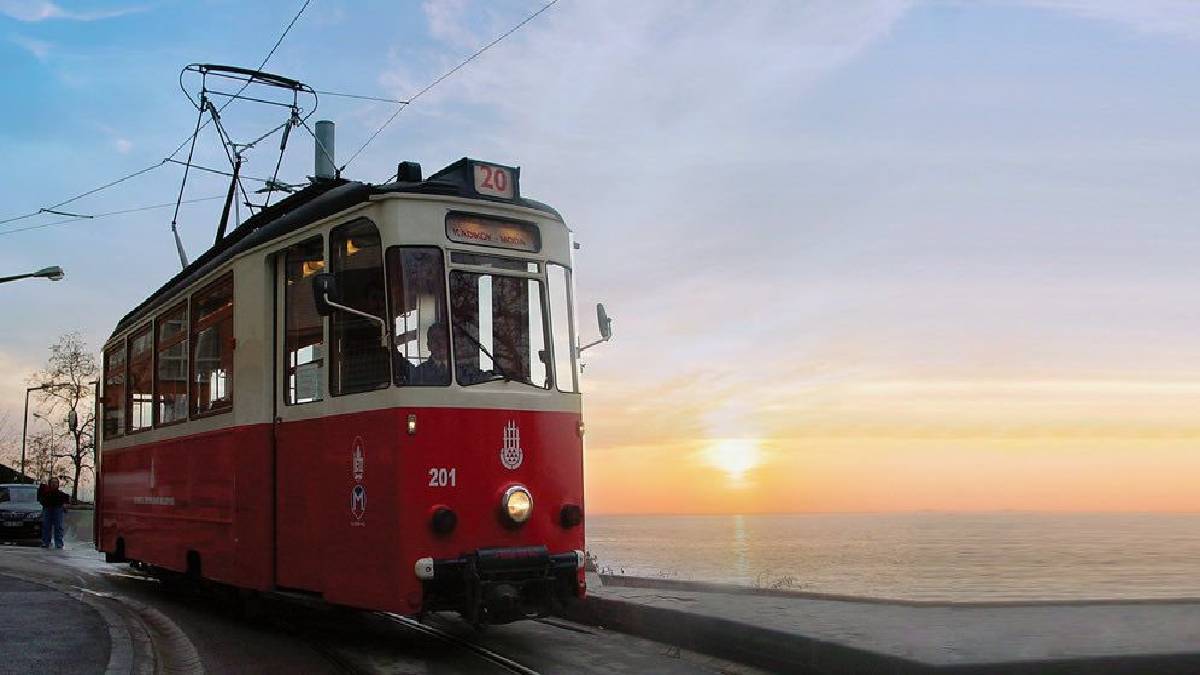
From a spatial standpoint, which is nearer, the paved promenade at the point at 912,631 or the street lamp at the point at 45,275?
→ the paved promenade at the point at 912,631

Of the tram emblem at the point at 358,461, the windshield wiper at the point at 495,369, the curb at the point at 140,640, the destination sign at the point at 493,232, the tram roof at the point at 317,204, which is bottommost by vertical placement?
the curb at the point at 140,640

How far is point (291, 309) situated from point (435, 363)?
1974 millimetres

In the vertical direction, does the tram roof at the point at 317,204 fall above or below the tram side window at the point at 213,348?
above

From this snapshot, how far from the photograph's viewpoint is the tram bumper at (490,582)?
27.1ft

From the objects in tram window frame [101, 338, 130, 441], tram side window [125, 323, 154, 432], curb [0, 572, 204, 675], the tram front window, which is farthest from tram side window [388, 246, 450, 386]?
tram window frame [101, 338, 130, 441]

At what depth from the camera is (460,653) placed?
900cm

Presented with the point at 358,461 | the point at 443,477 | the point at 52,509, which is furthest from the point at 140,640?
the point at 52,509

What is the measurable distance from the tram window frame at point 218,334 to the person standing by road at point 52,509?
1523cm

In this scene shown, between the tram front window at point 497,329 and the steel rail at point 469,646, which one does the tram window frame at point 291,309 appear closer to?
the tram front window at point 497,329

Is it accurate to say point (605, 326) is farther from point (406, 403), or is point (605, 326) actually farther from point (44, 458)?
point (44, 458)

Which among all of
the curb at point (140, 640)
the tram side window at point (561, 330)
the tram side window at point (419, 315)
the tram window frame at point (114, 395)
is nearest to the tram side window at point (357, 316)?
the tram side window at point (419, 315)

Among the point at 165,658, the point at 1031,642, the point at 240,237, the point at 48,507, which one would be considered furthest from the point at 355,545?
the point at 48,507

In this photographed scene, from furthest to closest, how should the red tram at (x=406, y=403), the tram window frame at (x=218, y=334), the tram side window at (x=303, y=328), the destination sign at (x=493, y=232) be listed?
the tram window frame at (x=218, y=334) → the tram side window at (x=303, y=328) → the destination sign at (x=493, y=232) → the red tram at (x=406, y=403)

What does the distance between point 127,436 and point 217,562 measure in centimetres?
463
